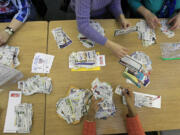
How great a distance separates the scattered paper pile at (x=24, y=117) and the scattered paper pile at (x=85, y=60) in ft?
1.33

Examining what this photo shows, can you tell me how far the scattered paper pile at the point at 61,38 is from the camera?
1.14 m

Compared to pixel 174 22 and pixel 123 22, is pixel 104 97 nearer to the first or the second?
pixel 123 22

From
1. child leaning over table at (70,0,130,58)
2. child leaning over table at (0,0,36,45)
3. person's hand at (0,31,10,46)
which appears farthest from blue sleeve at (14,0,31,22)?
child leaning over table at (70,0,130,58)

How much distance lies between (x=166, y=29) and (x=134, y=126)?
2.83ft

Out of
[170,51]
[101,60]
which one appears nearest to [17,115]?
[101,60]

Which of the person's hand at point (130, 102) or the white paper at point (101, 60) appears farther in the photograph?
the white paper at point (101, 60)

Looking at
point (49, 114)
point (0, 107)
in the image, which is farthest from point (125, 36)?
point (0, 107)

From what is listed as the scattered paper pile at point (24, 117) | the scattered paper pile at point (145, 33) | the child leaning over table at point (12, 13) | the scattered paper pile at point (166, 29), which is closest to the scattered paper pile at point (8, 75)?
the scattered paper pile at point (24, 117)

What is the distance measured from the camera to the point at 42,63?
1075 millimetres

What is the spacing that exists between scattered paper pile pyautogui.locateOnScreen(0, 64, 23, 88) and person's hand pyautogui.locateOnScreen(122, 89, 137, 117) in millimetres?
738

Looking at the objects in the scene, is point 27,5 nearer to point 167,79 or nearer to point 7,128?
point 7,128

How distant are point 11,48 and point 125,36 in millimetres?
893

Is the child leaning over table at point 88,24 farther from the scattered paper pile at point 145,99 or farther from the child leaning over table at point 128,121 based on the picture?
the child leaning over table at point 128,121

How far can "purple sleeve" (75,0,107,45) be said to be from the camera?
954mm
